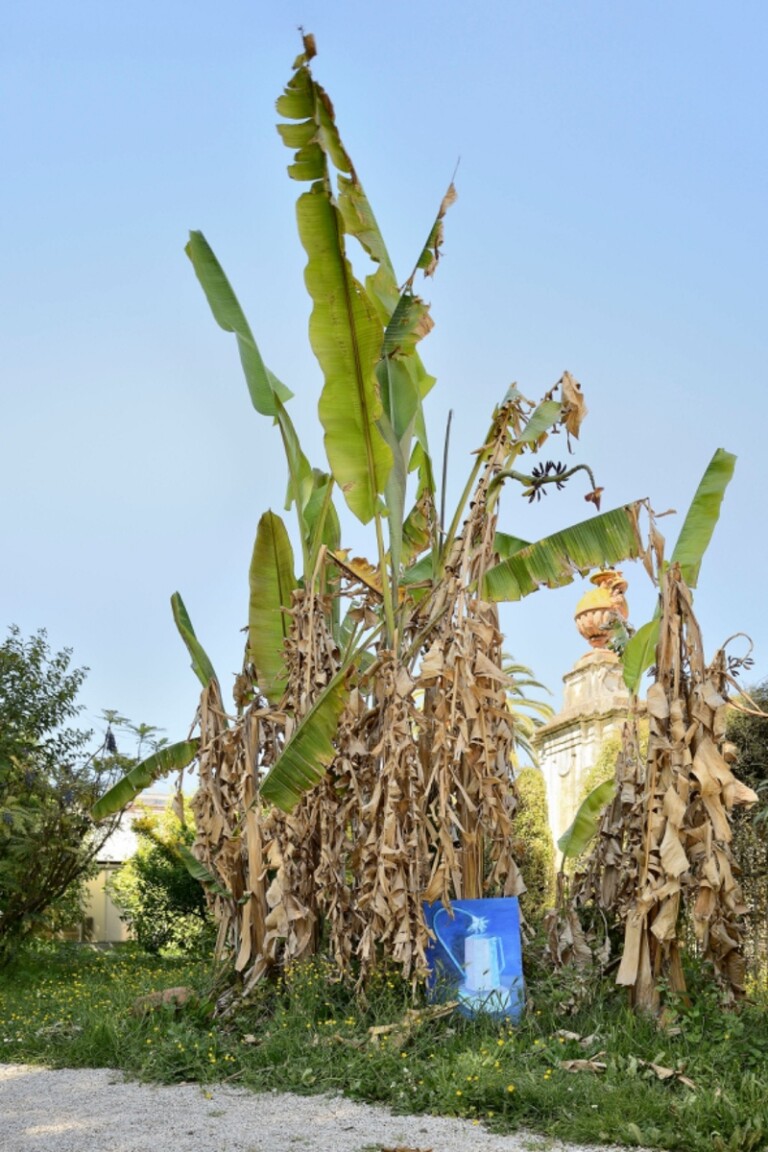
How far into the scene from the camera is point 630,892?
7047 mm

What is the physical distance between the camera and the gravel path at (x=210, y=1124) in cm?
458

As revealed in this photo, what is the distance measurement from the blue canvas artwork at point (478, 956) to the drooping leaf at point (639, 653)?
2048mm

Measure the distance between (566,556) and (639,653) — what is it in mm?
950

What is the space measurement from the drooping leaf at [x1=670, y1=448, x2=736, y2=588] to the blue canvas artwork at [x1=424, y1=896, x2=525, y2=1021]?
8.60 feet

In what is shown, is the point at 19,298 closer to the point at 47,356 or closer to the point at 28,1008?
the point at 47,356

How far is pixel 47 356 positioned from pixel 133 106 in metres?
1.81

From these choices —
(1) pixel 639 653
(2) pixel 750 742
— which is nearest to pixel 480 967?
(1) pixel 639 653

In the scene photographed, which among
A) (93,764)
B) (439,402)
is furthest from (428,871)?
(93,764)

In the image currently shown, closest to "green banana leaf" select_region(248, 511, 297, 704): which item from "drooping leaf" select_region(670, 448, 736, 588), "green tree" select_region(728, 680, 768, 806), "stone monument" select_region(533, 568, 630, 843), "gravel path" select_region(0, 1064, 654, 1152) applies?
"drooping leaf" select_region(670, 448, 736, 588)

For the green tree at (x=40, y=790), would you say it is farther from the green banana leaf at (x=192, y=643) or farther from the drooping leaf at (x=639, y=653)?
the drooping leaf at (x=639, y=653)

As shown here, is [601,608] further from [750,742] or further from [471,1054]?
[471,1054]

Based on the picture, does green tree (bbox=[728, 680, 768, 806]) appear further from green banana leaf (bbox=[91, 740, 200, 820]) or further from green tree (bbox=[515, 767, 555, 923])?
green banana leaf (bbox=[91, 740, 200, 820])

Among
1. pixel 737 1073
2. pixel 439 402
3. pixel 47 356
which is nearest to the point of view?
pixel 737 1073

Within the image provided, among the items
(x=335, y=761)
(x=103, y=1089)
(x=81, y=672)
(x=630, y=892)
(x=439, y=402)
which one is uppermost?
(x=439, y=402)
